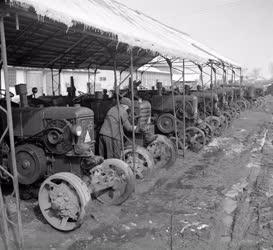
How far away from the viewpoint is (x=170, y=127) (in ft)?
37.6

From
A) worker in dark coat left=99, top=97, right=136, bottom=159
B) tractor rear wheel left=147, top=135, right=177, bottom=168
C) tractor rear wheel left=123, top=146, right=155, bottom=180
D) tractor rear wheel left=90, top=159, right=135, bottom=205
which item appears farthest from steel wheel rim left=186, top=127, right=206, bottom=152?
tractor rear wheel left=90, top=159, right=135, bottom=205

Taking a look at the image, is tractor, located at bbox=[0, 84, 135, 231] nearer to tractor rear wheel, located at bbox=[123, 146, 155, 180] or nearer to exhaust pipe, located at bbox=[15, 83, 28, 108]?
exhaust pipe, located at bbox=[15, 83, 28, 108]

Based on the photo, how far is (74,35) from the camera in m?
8.73

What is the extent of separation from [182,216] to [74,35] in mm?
4847

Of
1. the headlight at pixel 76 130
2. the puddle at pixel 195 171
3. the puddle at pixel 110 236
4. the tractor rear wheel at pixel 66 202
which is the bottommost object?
the puddle at pixel 110 236

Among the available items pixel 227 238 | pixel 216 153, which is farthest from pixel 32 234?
pixel 216 153

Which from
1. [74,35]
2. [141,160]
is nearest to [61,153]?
[141,160]

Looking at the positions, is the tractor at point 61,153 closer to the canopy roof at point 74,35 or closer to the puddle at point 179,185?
the canopy roof at point 74,35

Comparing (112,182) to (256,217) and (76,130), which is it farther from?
(256,217)

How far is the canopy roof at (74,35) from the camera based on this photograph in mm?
4852

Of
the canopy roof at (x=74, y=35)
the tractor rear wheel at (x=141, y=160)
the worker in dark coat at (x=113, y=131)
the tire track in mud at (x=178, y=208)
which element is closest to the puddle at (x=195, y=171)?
the tire track in mud at (x=178, y=208)

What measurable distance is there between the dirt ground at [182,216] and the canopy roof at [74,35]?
8.77 ft

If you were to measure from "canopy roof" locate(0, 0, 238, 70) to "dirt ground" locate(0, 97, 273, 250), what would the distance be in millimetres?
2674

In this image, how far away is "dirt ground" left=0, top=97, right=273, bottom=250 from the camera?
5.08 meters
